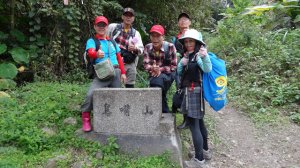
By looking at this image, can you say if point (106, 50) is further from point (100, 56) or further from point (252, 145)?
point (252, 145)

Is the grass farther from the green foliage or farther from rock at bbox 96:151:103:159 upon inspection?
the green foliage

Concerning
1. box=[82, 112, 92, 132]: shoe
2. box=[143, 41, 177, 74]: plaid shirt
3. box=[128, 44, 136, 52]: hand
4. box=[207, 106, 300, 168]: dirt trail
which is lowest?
box=[207, 106, 300, 168]: dirt trail

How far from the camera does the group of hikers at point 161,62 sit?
420cm

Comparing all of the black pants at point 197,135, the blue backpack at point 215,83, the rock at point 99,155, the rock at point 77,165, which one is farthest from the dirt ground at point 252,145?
the rock at point 77,165

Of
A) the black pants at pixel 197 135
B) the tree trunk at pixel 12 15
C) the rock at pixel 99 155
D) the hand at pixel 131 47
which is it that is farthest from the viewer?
the tree trunk at pixel 12 15

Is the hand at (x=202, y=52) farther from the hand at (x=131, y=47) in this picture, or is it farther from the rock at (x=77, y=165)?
the rock at (x=77, y=165)

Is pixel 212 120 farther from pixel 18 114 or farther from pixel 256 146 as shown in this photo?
pixel 18 114

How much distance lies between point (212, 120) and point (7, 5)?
517 centimetres

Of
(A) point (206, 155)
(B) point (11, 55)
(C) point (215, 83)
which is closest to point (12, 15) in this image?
(B) point (11, 55)

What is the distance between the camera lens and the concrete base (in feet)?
14.5

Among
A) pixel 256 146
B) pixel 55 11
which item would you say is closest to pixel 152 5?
pixel 55 11

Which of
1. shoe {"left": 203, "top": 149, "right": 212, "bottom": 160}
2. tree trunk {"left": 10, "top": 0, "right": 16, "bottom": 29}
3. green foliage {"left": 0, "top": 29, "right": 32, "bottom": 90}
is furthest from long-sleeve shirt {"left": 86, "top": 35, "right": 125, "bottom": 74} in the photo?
tree trunk {"left": 10, "top": 0, "right": 16, "bottom": 29}

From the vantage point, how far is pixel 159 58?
491 cm

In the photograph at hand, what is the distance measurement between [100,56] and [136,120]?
1018 millimetres
